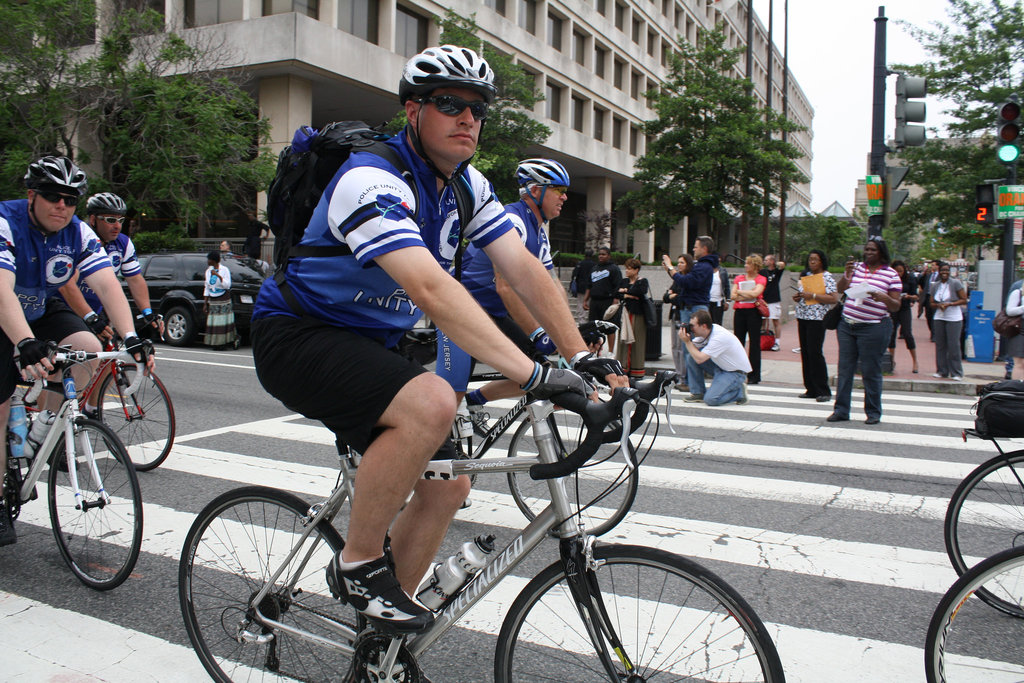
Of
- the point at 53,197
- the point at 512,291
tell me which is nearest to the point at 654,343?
the point at 512,291

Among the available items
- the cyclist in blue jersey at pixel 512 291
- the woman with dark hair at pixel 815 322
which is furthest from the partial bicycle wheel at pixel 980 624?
the woman with dark hair at pixel 815 322

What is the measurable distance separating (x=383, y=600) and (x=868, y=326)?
24.1 feet

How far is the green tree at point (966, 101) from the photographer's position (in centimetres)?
2175

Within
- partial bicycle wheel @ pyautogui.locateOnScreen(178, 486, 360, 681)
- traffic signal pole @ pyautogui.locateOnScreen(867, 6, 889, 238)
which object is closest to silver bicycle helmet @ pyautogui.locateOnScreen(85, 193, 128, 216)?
partial bicycle wheel @ pyautogui.locateOnScreen(178, 486, 360, 681)

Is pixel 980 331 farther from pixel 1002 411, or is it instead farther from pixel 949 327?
pixel 1002 411

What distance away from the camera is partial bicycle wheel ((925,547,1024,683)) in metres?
2.41

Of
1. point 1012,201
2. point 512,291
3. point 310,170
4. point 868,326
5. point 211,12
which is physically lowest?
point 868,326

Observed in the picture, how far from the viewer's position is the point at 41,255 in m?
4.27

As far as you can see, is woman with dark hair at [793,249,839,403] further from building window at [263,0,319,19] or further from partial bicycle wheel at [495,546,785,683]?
building window at [263,0,319,19]

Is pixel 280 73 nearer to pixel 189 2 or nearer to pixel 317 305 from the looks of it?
pixel 189 2

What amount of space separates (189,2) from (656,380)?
2959 centimetres

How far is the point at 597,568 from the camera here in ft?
6.93

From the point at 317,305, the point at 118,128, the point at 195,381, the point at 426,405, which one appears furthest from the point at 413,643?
the point at 118,128

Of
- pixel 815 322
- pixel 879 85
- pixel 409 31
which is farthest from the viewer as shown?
pixel 409 31
